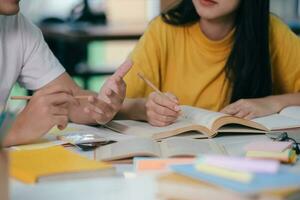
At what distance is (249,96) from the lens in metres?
2.10

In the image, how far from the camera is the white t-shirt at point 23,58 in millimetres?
1759

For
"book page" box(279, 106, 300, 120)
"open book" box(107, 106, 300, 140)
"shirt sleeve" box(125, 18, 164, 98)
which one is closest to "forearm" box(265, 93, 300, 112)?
"book page" box(279, 106, 300, 120)

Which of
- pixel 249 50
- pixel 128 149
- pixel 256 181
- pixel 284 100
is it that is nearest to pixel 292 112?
pixel 284 100

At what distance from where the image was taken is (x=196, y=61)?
2117mm

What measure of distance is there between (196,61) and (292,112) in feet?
1.37

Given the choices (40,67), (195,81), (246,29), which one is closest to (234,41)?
(246,29)

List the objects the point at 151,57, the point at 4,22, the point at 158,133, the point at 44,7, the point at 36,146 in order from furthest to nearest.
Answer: the point at 44,7 < the point at 151,57 < the point at 4,22 < the point at 158,133 < the point at 36,146

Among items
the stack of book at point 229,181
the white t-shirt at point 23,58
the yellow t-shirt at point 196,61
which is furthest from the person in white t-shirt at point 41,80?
the stack of book at point 229,181

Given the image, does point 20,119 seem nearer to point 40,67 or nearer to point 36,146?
point 36,146

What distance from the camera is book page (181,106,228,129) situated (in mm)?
1574

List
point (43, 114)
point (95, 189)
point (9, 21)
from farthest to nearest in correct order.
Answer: point (9, 21), point (43, 114), point (95, 189)

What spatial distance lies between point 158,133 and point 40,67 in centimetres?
47

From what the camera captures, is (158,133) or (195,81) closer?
(158,133)

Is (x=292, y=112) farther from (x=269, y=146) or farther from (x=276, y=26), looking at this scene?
(x=269, y=146)
